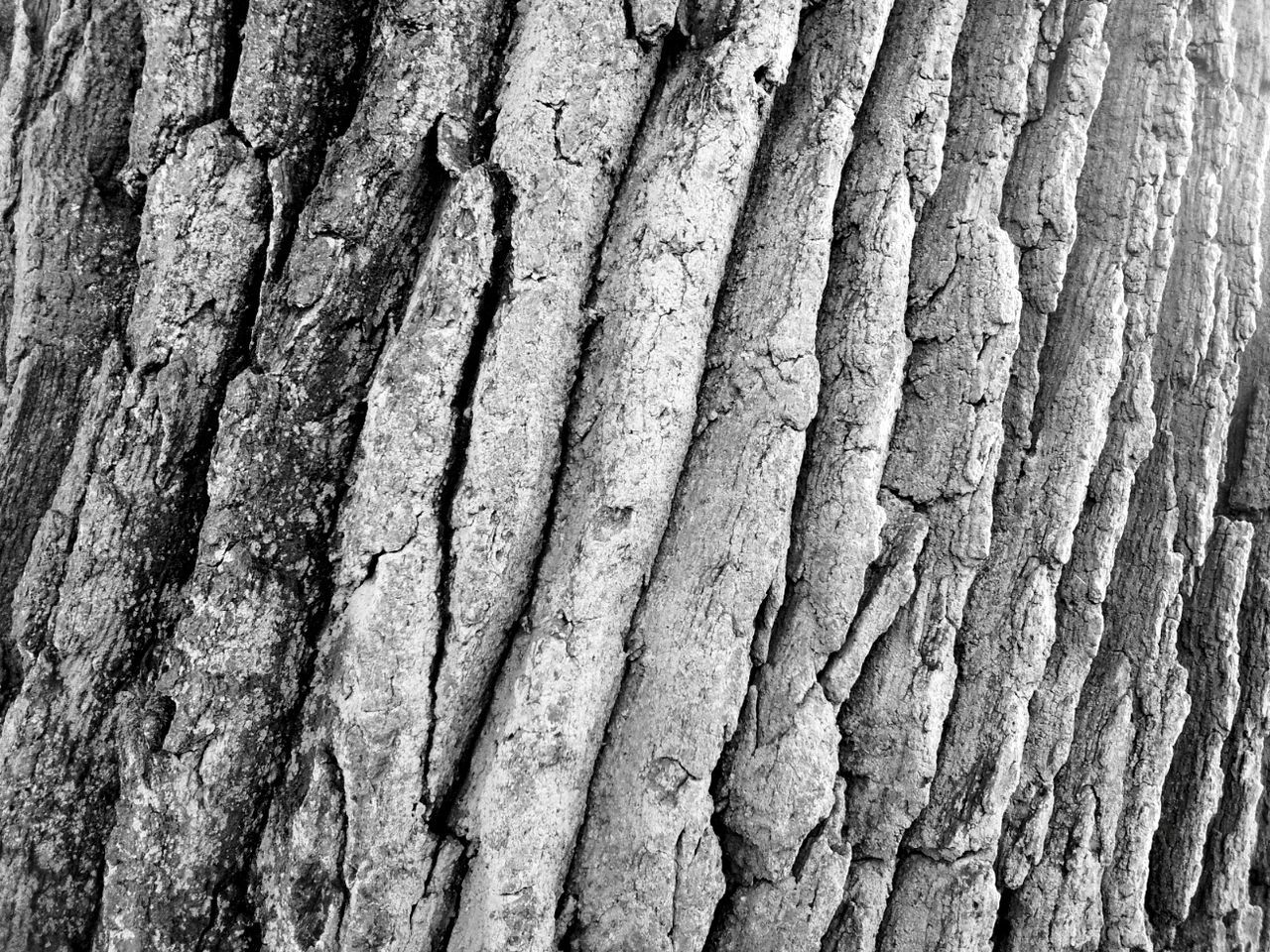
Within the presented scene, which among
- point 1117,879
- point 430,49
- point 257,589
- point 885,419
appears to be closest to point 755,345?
point 885,419

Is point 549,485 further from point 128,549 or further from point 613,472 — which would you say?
point 128,549

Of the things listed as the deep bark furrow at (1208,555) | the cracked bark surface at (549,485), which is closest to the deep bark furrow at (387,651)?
the cracked bark surface at (549,485)

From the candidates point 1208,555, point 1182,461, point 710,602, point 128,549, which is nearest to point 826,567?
point 710,602

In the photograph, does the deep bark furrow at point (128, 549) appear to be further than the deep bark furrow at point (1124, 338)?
No

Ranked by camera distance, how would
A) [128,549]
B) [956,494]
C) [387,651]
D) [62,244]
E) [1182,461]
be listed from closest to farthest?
[387,651] < [128,549] < [62,244] < [956,494] < [1182,461]

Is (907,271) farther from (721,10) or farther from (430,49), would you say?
(430,49)

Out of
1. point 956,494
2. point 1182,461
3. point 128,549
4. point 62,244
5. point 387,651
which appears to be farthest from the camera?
point 1182,461

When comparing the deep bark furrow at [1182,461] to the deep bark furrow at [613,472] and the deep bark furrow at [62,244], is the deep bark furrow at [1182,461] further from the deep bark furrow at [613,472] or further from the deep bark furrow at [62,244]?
the deep bark furrow at [62,244]

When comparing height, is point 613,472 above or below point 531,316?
below

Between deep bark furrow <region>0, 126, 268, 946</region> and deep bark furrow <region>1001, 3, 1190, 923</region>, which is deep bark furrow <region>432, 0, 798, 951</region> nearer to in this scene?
deep bark furrow <region>0, 126, 268, 946</region>
